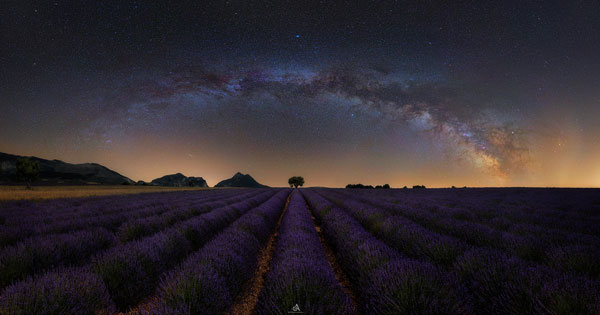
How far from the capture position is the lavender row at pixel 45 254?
2.70 metres

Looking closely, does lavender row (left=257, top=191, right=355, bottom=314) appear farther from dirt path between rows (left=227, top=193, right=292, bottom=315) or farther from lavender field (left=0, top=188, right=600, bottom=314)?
dirt path between rows (left=227, top=193, right=292, bottom=315)

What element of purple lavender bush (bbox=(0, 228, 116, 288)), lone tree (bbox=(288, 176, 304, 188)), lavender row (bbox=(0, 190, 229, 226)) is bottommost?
lavender row (bbox=(0, 190, 229, 226))

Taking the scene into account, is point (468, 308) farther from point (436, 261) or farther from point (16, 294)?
point (16, 294)

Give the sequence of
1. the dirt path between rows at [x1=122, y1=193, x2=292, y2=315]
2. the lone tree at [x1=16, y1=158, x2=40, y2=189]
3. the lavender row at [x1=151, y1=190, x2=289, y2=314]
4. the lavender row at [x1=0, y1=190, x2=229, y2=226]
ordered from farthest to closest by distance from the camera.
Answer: the lone tree at [x1=16, y1=158, x2=40, y2=189] → the lavender row at [x1=0, y1=190, x2=229, y2=226] → the dirt path between rows at [x1=122, y1=193, x2=292, y2=315] → the lavender row at [x1=151, y1=190, x2=289, y2=314]

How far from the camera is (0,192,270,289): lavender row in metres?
2.70

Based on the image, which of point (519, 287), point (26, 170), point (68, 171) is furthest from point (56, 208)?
point (68, 171)

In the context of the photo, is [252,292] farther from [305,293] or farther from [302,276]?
[305,293]

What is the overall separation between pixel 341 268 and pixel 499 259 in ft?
8.07

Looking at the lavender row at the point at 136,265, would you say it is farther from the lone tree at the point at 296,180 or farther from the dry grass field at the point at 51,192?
the lone tree at the point at 296,180

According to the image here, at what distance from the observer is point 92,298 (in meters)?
2.00

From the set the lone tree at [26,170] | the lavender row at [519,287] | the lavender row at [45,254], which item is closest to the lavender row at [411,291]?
the lavender row at [519,287]

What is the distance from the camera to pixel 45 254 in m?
3.11

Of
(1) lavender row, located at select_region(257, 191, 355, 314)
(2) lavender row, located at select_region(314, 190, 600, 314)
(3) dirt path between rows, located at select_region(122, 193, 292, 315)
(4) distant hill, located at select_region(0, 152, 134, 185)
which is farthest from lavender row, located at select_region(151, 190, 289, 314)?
(4) distant hill, located at select_region(0, 152, 134, 185)

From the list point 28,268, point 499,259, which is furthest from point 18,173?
point 499,259
